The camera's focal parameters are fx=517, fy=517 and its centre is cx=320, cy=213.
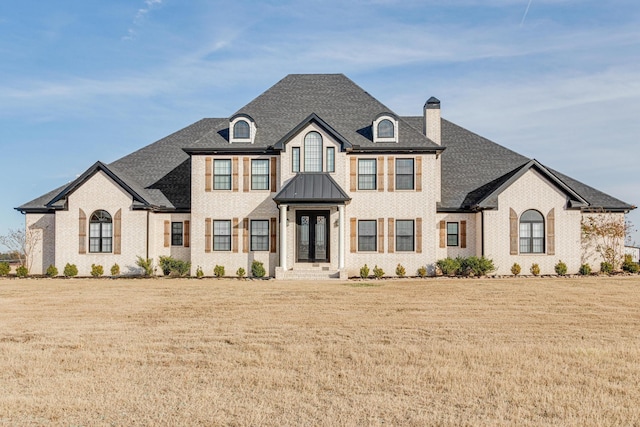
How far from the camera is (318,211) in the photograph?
91.6ft

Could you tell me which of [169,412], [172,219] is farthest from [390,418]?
[172,219]

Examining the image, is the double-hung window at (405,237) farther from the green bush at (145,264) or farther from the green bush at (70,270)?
the green bush at (70,270)

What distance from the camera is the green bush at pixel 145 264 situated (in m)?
26.8

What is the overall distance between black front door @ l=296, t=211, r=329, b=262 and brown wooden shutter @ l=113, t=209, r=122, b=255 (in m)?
9.32

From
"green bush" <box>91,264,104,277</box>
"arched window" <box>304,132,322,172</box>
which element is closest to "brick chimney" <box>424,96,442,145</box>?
"arched window" <box>304,132,322,172</box>

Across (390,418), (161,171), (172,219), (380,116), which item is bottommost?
(390,418)

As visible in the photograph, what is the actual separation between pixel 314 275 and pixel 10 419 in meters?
19.6

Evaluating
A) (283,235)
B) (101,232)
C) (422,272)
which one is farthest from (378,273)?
(101,232)

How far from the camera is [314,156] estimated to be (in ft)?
88.7

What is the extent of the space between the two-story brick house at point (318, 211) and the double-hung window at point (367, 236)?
5 centimetres

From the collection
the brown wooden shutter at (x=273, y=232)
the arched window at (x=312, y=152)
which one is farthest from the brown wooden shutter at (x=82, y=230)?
the arched window at (x=312, y=152)

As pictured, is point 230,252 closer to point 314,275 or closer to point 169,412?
point 314,275

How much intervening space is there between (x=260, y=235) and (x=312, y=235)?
9.15 ft

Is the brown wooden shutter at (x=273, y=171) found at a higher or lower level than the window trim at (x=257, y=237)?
higher
